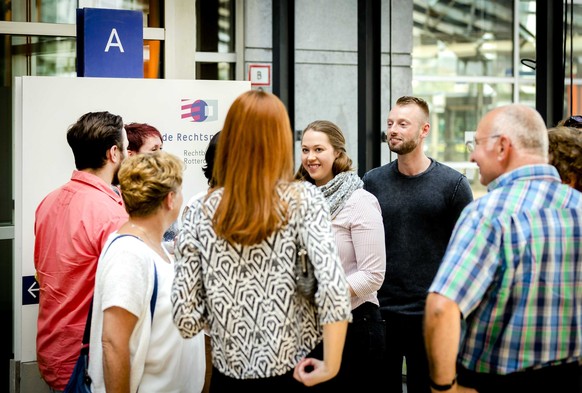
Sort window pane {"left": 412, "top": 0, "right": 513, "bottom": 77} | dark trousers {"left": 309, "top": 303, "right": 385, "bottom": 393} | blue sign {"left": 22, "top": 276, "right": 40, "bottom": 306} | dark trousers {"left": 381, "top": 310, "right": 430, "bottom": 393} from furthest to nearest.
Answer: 1. window pane {"left": 412, "top": 0, "right": 513, "bottom": 77}
2. blue sign {"left": 22, "top": 276, "right": 40, "bottom": 306}
3. dark trousers {"left": 381, "top": 310, "right": 430, "bottom": 393}
4. dark trousers {"left": 309, "top": 303, "right": 385, "bottom": 393}

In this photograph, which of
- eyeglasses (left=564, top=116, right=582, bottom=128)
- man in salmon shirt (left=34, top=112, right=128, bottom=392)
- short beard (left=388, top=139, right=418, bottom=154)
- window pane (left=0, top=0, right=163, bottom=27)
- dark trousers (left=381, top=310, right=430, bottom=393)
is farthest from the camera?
window pane (left=0, top=0, right=163, bottom=27)

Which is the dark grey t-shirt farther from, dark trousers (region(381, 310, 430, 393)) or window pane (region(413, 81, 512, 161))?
window pane (region(413, 81, 512, 161))

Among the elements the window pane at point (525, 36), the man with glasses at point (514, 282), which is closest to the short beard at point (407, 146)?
the man with glasses at point (514, 282)

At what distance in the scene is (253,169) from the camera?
2107 mm

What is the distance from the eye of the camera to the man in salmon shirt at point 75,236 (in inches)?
122

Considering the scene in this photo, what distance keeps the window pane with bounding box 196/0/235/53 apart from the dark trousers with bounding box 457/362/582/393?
4.77 m

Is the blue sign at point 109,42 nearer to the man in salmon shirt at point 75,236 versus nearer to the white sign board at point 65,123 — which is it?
the white sign board at point 65,123

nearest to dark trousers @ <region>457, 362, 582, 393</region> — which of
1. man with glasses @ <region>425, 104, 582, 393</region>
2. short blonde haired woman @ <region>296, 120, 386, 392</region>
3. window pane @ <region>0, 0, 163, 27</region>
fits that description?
man with glasses @ <region>425, 104, 582, 393</region>

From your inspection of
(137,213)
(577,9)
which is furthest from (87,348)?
(577,9)

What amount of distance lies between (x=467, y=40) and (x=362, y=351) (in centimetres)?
558

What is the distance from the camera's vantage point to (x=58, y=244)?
124 inches

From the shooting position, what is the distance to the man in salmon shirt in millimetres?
3090

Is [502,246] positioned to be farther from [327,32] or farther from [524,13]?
[524,13]

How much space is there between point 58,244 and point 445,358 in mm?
1717
